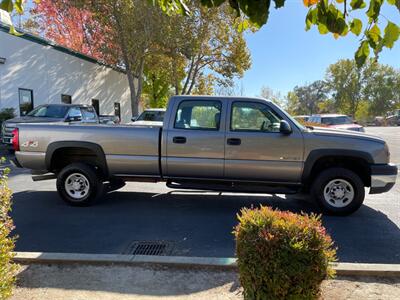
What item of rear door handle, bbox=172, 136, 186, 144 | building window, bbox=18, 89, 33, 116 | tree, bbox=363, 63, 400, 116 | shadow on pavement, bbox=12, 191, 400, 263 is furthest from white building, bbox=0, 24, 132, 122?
tree, bbox=363, 63, 400, 116

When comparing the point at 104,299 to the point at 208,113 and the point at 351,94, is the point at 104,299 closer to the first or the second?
the point at 208,113

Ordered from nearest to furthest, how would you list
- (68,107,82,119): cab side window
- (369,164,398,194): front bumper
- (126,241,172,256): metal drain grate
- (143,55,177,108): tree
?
(126,241,172,256): metal drain grate < (369,164,398,194): front bumper < (68,107,82,119): cab side window < (143,55,177,108): tree

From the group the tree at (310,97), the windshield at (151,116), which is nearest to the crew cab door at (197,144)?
the windshield at (151,116)

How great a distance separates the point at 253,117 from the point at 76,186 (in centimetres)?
339

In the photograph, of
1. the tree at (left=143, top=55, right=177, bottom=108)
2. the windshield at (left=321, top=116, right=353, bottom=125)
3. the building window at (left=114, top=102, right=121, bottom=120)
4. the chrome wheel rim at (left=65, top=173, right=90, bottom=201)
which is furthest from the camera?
the tree at (left=143, top=55, right=177, bottom=108)

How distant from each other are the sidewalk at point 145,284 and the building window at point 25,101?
1634 centimetres

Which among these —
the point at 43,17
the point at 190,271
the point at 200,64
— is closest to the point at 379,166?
the point at 190,271

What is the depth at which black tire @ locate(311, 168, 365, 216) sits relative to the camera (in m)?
Answer: 6.38

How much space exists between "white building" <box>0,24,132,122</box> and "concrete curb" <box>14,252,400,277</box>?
1507cm

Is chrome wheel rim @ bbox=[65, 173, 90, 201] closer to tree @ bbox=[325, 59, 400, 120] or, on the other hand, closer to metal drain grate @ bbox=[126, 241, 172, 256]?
metal drain grate @ bbox=[126, 241, 172, 256]

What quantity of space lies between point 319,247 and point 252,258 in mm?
482

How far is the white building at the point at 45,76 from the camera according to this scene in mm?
17688

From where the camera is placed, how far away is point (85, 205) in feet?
23.1

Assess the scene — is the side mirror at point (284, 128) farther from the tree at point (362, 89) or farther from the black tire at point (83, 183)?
the tree at point (362, 89)
